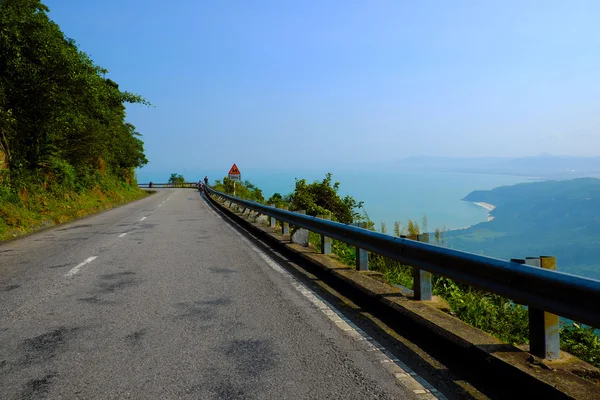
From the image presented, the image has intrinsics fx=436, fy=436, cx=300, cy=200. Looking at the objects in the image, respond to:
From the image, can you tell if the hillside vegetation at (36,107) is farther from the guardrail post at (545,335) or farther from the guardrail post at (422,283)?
the guardrail post at (545,335)

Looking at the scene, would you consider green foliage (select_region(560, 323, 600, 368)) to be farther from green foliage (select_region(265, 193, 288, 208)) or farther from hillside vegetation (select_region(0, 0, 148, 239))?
hillside vegetation (select_region(0, 0, 148, 239))

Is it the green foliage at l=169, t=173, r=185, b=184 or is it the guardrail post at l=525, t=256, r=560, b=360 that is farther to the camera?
the green foliage at l=169, t=173, r=185, b=184

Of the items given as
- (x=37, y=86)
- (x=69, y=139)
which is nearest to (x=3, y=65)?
(x=37, y=86)

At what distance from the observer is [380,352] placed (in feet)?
12.5

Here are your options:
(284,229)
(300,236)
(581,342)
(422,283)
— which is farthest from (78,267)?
(581,342)

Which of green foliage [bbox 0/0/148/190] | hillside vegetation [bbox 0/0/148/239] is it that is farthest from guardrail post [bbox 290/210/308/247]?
green foliage [bbox 0/0/148/190]

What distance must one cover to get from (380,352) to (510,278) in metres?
1.25

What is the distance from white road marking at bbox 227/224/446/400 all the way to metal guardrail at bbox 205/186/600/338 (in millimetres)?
915

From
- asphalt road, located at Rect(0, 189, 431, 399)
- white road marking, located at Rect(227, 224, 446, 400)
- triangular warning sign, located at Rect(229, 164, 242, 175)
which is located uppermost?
triangular warning sign, located at Rect(229, 164, 242, 175)

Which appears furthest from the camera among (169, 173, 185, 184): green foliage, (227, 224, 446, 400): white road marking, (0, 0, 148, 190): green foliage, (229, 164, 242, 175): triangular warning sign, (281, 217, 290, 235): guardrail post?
(169, 173, 185, 184): green foliage

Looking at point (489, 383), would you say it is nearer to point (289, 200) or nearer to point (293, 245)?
point (293, 245)

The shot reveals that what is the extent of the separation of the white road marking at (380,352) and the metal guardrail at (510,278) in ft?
3.00

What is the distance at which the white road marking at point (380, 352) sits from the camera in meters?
3.07

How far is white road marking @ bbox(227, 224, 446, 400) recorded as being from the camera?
307 centimetres
